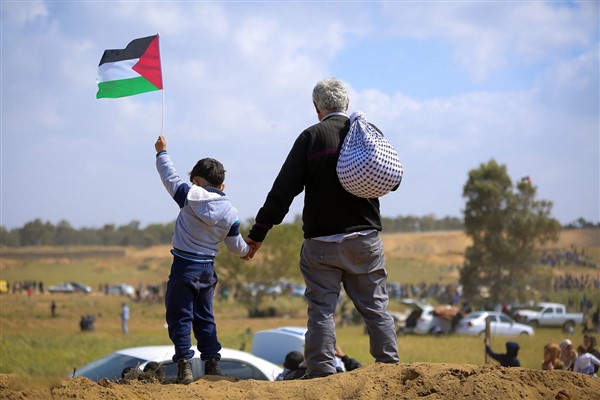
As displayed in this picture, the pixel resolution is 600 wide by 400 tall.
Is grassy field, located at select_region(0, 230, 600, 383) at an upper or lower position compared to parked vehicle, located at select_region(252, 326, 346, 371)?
lower

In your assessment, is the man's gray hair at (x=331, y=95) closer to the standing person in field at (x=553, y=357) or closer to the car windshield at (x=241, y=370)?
the car windshield at (x=241, y=370)

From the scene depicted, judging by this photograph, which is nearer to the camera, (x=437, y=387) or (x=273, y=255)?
(x=437, y=387)

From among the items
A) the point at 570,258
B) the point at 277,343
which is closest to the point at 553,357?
the point at 277,343

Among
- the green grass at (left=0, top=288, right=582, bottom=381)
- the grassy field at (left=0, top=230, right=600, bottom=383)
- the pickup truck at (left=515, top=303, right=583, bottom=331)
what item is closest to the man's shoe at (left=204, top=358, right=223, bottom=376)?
the green grass at (left=0, top=288, right=582, bottom=381)

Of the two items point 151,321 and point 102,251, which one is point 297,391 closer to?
point 151,321

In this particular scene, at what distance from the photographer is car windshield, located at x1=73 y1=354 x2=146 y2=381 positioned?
8852 millimetres

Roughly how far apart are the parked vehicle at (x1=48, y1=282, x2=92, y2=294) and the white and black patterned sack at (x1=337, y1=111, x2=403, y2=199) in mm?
66648

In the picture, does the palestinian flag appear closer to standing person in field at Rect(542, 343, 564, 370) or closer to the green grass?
the green grass

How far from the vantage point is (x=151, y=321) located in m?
45.3

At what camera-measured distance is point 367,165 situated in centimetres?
557

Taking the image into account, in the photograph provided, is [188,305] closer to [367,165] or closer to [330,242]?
[330,242]

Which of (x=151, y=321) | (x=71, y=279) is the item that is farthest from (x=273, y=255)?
(x=71, y=279)

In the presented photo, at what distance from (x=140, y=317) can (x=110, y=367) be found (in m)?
39.4

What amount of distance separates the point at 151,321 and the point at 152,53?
39768 mm
